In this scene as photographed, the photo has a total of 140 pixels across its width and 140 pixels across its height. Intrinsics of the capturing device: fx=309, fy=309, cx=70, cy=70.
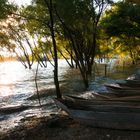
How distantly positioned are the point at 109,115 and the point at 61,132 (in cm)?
168

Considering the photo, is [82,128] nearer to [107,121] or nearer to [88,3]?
[107,121]

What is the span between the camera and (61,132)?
9.98m

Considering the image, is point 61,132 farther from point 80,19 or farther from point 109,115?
point 80,19

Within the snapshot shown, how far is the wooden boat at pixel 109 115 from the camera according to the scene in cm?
919

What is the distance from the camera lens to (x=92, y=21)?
3272cm

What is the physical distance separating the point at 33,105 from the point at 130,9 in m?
28.0

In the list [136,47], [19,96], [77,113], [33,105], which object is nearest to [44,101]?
[33,105]

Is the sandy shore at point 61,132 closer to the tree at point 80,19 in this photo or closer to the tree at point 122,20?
the tree at point 80,19

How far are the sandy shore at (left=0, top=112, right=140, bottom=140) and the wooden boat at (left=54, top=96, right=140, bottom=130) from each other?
0.18m

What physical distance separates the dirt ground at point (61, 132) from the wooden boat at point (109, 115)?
180mm

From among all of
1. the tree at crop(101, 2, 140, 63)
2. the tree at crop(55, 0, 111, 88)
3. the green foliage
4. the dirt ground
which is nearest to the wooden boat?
the dirt ground

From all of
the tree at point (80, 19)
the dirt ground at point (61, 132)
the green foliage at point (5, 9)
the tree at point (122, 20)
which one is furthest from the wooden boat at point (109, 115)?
the tree at point (122, 20)

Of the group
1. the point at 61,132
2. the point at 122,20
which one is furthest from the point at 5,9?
the point at 122,20

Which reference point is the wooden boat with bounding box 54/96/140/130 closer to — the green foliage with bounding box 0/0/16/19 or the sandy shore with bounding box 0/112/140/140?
the sandy shore with bounding box 0/112/140/140
